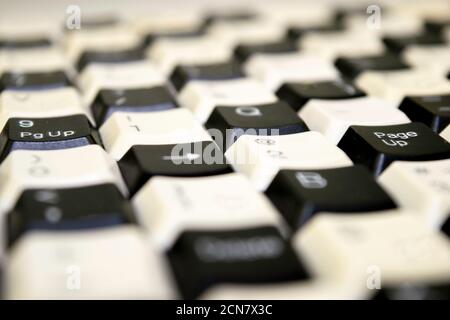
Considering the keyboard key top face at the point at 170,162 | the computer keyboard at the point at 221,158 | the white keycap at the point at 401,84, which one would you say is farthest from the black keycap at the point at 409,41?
the keyboard key top face at the point at 170,162

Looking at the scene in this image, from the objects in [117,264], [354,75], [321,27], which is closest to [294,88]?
[354,75]

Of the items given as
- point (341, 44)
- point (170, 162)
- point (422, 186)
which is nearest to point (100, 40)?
point (341, 44)

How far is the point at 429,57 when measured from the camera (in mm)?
832

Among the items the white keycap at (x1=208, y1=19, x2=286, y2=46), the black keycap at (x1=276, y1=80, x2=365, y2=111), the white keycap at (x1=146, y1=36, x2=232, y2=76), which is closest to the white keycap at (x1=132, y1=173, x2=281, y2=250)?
the black keycap at (x1=276, y1=80, x2=365, y2=111)

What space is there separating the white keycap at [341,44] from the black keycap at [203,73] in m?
0.13

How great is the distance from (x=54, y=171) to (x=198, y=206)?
12cm

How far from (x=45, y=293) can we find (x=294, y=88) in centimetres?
43

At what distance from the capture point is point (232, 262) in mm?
392

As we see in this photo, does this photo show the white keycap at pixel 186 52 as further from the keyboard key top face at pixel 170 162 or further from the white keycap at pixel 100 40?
the keyboard key top face at pixel 170 162

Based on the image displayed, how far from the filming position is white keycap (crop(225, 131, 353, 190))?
521 millimetres

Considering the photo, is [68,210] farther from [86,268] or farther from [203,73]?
[203,73]

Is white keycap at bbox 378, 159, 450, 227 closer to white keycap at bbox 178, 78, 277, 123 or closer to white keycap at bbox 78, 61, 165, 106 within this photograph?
white keycap at bbox 178, 78, 277, 123

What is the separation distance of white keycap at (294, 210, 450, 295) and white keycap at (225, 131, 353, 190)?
0.27 feet
